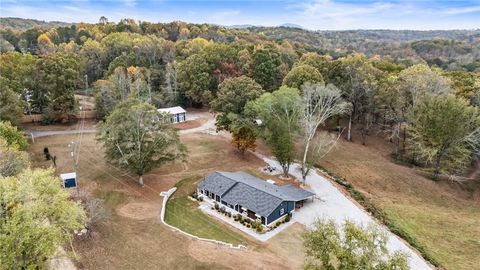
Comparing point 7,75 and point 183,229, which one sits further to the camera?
point 7,75

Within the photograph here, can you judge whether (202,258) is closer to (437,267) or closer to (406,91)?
(437,267)

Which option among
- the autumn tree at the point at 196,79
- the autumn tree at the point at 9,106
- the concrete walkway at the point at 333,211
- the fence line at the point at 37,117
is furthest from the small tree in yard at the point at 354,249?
the fence line at the point at 37,117

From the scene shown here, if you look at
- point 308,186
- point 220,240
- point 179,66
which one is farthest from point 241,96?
point 179,66

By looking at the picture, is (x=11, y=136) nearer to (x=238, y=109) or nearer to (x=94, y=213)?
(x=94, y=213)

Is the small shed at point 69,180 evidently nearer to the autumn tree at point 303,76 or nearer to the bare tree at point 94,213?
the bare tree at point 94,213

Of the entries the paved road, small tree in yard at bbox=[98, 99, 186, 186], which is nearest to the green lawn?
small tree in yard at bbox=[98, 99, 186, 186]

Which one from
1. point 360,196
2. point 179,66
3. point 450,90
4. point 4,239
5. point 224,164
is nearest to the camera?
point 4,239

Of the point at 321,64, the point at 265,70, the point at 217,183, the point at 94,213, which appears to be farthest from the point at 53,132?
the point at 321,64

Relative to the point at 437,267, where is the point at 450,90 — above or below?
above
